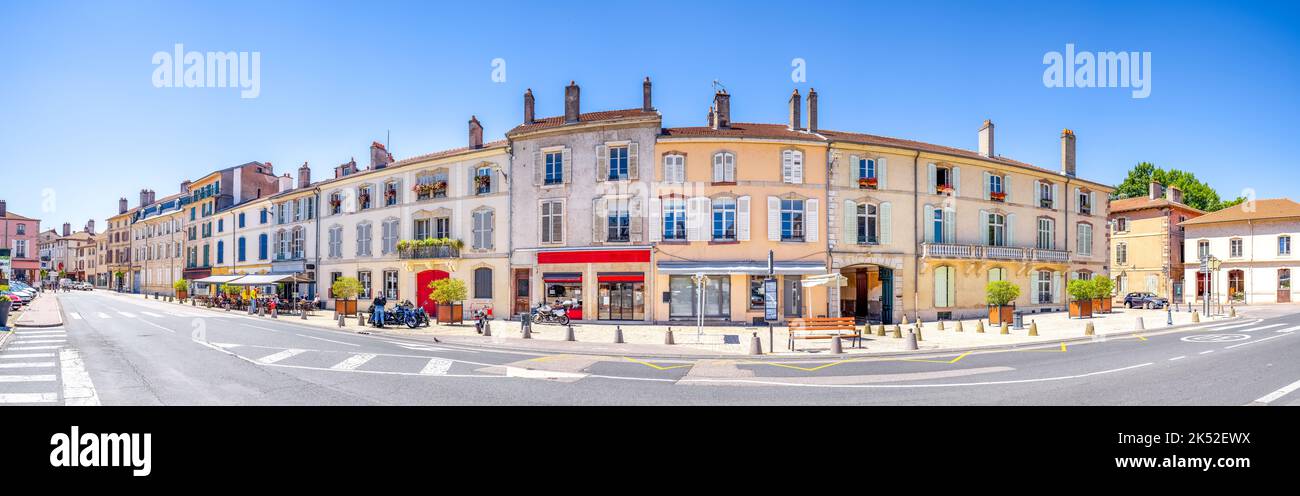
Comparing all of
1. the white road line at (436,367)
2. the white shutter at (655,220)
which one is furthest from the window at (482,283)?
the white road line at (436,367)

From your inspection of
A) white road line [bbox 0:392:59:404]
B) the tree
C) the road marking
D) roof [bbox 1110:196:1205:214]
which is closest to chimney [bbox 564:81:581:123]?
the road marking

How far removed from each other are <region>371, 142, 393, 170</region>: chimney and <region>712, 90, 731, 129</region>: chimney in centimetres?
2094

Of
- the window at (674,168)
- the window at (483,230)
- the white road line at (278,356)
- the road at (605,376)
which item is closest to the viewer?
the road at (605,376)

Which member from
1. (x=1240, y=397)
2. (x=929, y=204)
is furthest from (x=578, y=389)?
(x=929, y=204)

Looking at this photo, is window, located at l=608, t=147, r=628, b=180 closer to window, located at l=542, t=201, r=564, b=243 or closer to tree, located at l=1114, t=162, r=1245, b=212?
window, located at l=542, t=201, r=564, b=243

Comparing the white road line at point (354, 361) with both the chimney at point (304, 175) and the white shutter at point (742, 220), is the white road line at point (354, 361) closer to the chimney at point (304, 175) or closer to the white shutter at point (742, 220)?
the white shutter at point (742, 220)

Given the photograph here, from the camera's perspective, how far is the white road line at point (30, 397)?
25.6 feet

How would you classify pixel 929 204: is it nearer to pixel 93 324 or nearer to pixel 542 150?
pixel 542 150

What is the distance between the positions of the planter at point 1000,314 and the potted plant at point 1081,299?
6.50 m

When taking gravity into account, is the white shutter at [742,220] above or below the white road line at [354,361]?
above

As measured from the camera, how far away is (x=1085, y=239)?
107 feet

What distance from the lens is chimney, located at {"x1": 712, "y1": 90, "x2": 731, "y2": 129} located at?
25.6 meters

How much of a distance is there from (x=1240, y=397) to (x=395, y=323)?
2454cm
